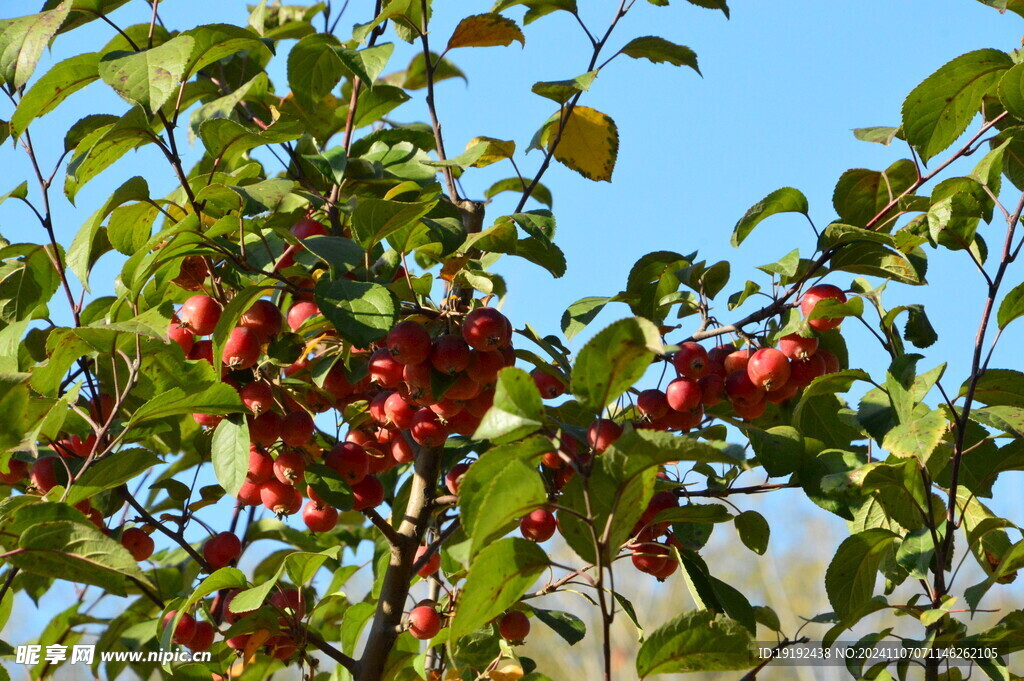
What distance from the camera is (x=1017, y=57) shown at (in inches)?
60.7

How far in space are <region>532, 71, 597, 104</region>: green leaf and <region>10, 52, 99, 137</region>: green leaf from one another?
0.81 m

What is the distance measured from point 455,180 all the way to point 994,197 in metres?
1.04

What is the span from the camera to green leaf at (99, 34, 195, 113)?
137 centimetres

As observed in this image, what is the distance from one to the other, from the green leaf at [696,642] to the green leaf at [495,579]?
0.18m

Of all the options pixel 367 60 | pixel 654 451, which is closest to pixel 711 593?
pixel 654 451

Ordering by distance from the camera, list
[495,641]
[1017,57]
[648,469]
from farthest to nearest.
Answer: [495,641] → [1017,57] → [648,469]

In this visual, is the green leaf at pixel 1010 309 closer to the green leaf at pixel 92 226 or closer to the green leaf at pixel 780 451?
the green leaf at pixel 780 451

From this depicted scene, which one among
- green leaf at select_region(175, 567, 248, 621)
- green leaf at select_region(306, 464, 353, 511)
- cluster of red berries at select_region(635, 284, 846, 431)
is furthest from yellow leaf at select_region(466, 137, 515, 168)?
green leaf at select_region(175, 567, 248, 621)

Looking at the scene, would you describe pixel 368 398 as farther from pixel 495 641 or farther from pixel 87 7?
pixel 87 7

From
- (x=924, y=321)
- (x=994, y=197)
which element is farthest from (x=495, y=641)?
(x=994, y=197)

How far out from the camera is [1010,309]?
150 cm

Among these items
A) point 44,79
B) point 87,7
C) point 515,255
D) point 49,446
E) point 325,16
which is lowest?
point 49,446

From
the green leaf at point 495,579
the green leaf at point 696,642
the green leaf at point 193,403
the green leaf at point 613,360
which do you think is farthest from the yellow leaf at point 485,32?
the green leaf at point 696,642

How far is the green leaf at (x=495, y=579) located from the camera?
3.71ft
